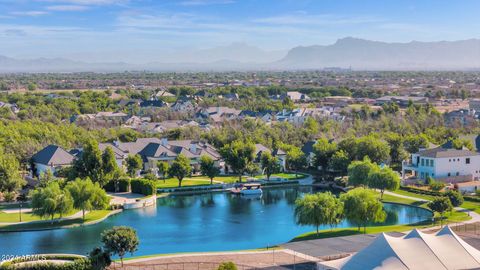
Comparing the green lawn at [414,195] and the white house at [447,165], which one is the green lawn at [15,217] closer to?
the green lawn at [414,195]

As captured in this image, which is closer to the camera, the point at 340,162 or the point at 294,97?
the point at 340,162

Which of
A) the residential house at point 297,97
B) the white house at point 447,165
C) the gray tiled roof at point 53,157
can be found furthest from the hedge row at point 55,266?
the residential house at point 297,97

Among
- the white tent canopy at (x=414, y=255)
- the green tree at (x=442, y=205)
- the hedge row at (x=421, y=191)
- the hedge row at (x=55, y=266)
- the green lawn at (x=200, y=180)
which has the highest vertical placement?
the white tent canopy at (x=414, y=255)

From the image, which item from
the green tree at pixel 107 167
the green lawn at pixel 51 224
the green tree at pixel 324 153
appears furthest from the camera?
the green tree at pixel 324 153

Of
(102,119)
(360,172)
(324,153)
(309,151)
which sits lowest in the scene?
(309,151)

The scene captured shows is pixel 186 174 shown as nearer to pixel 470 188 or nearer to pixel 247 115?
pixel 470 188

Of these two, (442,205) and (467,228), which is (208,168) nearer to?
(442,205)

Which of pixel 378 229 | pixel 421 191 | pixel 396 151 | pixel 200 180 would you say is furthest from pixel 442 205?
pixel 200 180

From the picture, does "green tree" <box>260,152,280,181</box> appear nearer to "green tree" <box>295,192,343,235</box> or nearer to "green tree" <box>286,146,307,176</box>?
"green tree" <box>286,146,307,176</box>
